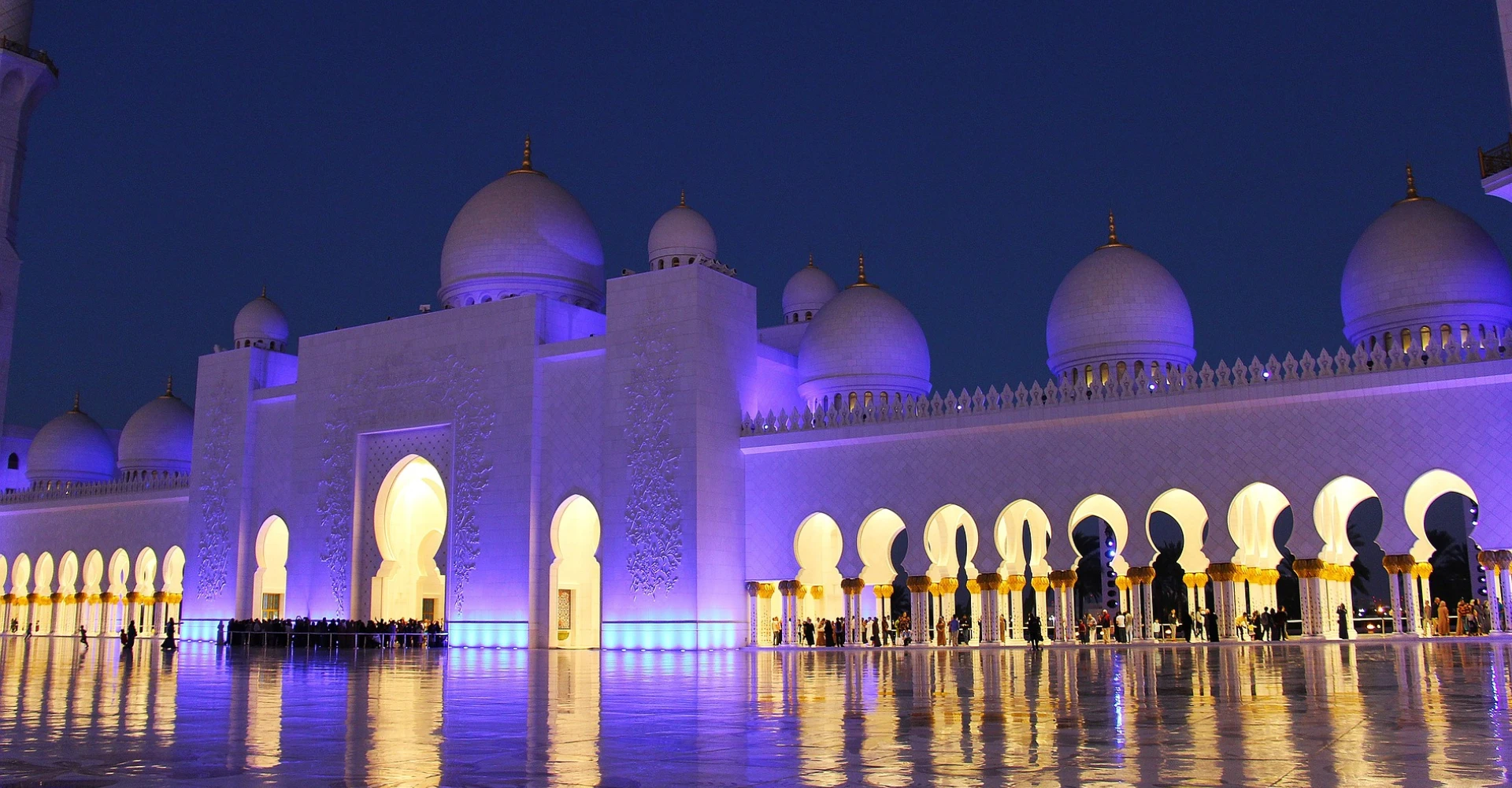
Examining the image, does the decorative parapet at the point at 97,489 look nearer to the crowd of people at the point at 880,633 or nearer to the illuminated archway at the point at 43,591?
the illuminated archway at the point at 43,591

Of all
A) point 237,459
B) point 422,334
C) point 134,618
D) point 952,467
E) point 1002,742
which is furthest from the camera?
point 134,618

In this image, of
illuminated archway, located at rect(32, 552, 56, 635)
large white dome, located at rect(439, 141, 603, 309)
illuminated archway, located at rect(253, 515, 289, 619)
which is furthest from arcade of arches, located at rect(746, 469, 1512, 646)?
illuminated archway, located at rect(32, 552, 56, 635)

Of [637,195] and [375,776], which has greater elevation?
[637,195]

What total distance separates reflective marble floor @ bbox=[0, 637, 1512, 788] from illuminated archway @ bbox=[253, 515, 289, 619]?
38.9 feet

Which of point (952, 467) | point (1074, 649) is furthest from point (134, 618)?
point (1074, 649)

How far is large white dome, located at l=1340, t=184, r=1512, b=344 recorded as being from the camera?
15484 mm

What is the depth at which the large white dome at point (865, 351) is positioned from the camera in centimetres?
1877

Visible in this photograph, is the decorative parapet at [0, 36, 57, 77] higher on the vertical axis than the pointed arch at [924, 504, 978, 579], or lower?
higher

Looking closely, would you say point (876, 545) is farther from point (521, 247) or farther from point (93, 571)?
point (93, 571)

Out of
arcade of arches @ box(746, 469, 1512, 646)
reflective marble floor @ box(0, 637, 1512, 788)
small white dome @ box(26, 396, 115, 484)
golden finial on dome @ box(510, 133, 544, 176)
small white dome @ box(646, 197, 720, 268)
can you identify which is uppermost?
golden finial on dome @ box(510, 133, 544, 176)

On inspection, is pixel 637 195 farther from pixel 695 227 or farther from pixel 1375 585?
pixel 1375 585

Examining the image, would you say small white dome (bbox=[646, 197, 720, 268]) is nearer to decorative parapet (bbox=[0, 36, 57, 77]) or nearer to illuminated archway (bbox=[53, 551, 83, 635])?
decorative parapet (bbox=[0, 36, 57, 77])

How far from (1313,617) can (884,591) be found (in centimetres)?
506

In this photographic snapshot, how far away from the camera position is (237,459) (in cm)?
2084
